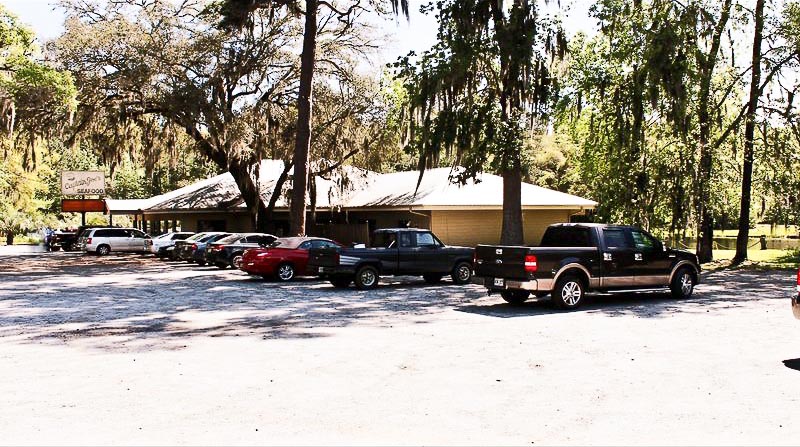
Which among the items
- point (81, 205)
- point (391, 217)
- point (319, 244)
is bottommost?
point (319, 244)

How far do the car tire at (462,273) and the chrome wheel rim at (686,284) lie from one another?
6556mm

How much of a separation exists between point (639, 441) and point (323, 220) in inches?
1510

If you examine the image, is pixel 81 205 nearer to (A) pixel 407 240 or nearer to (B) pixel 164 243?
(B) pixel 164 243

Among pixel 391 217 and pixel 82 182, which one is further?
pixel 82 182

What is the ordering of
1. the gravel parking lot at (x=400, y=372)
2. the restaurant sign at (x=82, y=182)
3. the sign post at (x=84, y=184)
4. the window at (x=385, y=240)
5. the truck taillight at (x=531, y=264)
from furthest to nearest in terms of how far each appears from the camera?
the restaurant sign at (x=82, y=182), the sign post at (x=84, y=184), the window at (x=385, y=240), the truck taillight at (x=531, y=264), the gravel parking lot at (x=400, y=372)

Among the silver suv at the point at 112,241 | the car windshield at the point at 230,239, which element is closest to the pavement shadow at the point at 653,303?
the car windshield at the point at 230,239

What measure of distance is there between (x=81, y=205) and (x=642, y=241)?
4241cm

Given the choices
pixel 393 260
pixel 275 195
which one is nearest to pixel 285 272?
pixel 393 260

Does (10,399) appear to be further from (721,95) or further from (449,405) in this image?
(721,95)

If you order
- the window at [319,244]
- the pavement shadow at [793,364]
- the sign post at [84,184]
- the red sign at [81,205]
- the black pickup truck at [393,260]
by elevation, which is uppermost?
the sign post at [84,184]

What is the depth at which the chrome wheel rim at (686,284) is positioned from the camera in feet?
57.9

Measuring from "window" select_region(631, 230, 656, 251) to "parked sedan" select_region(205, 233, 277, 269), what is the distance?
1566 centimetres

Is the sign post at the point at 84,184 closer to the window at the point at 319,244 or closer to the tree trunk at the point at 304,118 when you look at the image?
the tree trunk at the point at 304,118

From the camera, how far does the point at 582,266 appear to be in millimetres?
15961
